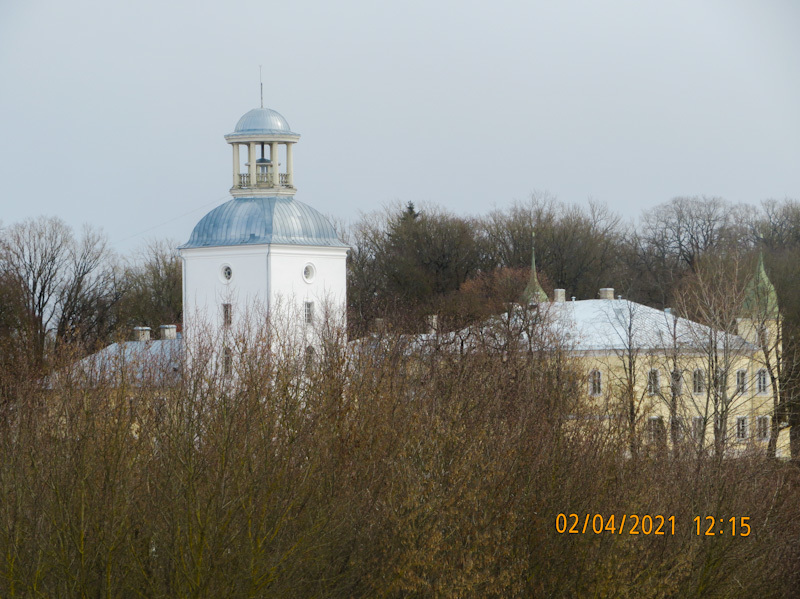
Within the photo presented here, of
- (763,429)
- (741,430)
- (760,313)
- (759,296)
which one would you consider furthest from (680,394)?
(759,296)

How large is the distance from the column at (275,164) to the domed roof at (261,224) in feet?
1.98

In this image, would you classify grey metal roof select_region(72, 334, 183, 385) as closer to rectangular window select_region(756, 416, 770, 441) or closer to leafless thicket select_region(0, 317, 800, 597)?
leafless thicket select_region(0, 317, 800, 597)

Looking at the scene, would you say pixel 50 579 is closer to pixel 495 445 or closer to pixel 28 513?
pixel 28 513

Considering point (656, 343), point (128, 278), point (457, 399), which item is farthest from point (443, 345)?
point (128, 278)

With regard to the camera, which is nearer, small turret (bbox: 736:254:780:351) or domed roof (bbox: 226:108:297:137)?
small turret (bbox: 736:254:780:351)

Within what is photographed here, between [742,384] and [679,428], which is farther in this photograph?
[742,384]

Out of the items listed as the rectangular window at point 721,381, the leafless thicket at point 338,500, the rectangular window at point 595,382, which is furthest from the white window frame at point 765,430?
the leafless thicket at point 338,500

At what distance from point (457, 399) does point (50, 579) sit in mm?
8305

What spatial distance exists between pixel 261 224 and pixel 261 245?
2.76 ft

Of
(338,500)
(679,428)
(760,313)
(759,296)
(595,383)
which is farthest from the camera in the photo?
(759,296)

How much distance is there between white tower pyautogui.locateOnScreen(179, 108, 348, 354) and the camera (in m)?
47.2

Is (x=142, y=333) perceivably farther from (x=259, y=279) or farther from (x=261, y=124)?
(x=261, y=124)

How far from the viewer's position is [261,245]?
47.0 meters
